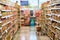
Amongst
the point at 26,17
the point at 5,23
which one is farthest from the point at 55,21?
the point at 26,17

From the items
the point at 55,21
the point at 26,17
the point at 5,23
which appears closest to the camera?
the point at 5,23

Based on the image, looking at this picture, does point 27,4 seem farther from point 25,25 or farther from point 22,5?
point 25,25

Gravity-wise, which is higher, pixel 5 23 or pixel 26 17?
pixel 5 23

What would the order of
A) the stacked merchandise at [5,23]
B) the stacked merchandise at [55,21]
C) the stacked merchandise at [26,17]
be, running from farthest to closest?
the stacked merchandise at [26,17] → the stacked merchandise at [55,21] → the stacked merchandise at [5,23]

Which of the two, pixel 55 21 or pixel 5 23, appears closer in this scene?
pixel 5 23

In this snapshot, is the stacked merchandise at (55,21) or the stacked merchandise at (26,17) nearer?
the stacked merchandise at (55,21)

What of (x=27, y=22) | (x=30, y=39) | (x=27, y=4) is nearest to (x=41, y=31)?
(x=30, y=39)

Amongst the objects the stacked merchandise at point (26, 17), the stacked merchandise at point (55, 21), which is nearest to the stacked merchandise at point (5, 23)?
the stacked merchandise at point (55, 21)

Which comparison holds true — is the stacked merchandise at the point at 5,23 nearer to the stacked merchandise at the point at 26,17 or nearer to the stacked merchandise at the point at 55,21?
the stacked merchandise at the point at 55,21

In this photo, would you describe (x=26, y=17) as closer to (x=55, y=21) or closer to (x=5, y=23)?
(x=55, y=21)

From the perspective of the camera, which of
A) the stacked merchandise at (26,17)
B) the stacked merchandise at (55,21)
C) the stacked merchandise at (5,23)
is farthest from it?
the stacked merchandise at (26,17)

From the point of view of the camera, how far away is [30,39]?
30.2 feet

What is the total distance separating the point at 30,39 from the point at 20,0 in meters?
9.45

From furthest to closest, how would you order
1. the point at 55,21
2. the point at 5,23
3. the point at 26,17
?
the point at 26,17
the point at 55,21
the point at 5,23
